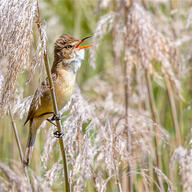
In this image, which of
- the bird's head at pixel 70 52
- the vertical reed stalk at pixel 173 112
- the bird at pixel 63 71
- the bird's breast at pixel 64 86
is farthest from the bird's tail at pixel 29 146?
the vertical reed stalk at pixel 173 112

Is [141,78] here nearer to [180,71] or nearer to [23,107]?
[180,71]

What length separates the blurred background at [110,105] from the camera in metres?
1.57

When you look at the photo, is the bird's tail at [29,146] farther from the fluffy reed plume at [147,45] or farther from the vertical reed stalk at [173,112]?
the vertical reed stalk at [173,112]

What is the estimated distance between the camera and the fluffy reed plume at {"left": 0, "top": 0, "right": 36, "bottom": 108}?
1534mm

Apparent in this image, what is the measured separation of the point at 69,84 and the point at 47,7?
2.79 meters

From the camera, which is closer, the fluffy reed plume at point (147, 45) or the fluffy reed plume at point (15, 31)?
the fluffy reed plume at point (15, 31)

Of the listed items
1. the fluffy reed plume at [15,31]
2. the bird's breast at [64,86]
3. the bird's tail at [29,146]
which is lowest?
the bird's tail at [29,146]

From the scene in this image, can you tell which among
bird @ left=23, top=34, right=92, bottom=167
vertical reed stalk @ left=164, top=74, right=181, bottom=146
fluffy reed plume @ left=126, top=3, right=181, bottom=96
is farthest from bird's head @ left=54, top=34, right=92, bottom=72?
vertical reed stalk @ left=164, top=74, right=181, bottom=146

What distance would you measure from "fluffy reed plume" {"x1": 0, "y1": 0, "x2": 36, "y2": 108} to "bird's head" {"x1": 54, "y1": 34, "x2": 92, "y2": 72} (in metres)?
0.85

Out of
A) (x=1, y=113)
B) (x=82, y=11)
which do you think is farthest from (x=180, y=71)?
(x=82, y=11)

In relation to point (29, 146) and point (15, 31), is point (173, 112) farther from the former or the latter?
point (15, 31)

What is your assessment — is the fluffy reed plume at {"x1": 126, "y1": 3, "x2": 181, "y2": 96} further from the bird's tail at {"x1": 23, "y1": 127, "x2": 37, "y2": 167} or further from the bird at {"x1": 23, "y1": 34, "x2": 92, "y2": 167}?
the bird's tail at {"x1": 23, "y1": 127, "x2": 37, "y2": 167}

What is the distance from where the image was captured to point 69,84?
7.79 feet

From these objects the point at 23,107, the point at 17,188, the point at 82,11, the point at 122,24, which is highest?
the point at 82,11
